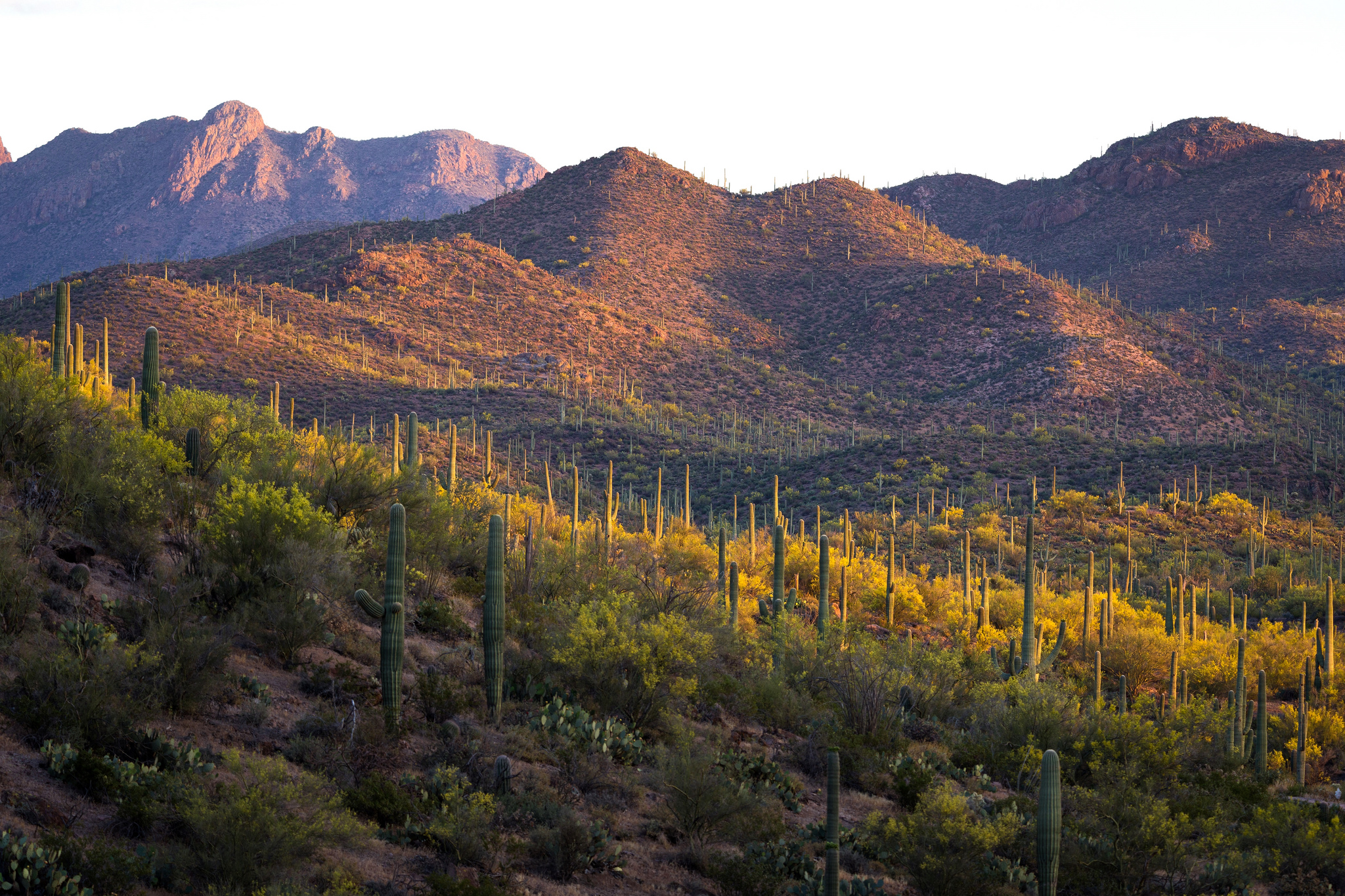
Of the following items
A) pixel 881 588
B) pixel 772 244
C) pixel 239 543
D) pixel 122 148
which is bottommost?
pixel 881 588

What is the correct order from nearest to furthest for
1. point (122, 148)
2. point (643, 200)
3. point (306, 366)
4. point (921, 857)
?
point (921, 857) < point (306, 366) < point (643, 200) < point (122, 148)

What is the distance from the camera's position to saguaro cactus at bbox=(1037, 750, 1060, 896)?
438 inches

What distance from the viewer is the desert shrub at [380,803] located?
990cm

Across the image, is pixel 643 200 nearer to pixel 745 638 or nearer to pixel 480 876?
pixel 745 638

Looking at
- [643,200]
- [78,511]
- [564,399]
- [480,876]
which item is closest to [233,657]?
[78,511]

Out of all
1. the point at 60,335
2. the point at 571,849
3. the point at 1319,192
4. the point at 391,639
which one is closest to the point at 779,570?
the point at 391,639

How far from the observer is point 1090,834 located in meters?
12.9

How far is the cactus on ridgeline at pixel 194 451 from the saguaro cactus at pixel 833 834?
9854 mm

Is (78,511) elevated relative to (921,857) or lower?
elevated

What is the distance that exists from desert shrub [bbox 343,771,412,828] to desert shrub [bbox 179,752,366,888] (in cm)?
78

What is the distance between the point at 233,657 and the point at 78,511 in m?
2.75

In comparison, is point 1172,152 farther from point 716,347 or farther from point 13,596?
point 13,596

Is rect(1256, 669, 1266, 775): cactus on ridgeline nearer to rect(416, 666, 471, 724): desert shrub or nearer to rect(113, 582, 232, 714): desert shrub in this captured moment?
rect(416, 666, 471, 724): desert shrub

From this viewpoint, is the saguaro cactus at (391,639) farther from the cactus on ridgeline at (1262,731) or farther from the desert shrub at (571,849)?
the cactus on ridgeline at (1262,731)
